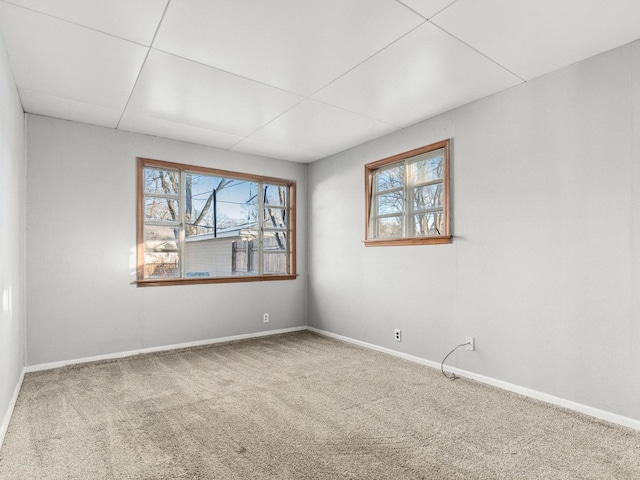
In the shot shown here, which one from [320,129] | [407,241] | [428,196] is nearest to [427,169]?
[428,196]

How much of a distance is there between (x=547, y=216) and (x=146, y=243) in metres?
4.02

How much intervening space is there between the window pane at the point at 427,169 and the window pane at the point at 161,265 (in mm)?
2933

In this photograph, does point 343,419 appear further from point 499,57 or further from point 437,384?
point 499,57

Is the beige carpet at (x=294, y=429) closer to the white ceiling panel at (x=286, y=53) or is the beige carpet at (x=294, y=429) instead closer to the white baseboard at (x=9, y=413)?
the white baseboard at (x=9, y=413)

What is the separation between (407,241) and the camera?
386 cm

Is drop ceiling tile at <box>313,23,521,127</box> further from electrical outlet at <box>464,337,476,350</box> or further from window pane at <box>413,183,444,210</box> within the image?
electrical outlet at <box>464,337,476,350</box>

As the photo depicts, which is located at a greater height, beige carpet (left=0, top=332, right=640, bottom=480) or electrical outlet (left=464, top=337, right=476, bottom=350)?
electrical outlet (left=464, top=337, right=476, bottom=350)

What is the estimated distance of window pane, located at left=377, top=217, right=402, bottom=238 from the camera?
4.07 meters

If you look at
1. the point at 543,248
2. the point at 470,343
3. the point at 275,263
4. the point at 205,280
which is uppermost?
the point at 543,248

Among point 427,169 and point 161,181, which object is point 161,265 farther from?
point 427,169

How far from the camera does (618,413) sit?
7.82 ft

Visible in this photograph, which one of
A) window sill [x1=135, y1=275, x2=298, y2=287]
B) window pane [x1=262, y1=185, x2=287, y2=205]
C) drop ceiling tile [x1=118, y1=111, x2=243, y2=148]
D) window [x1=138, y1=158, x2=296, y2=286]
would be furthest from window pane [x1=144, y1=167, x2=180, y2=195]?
window pane [x1=262, y1=185, x2=287, y2=205]

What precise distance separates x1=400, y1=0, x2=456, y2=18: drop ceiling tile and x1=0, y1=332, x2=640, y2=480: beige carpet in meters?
2.52

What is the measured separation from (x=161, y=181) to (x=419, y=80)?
311cm
